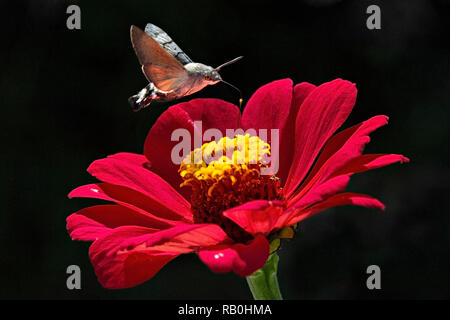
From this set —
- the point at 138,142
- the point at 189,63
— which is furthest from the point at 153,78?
the point at 138,142

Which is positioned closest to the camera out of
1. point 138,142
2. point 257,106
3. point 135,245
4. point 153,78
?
point 135,245

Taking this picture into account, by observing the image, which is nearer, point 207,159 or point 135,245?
point 135,245

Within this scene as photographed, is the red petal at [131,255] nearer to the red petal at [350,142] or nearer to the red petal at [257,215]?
the red petal at [257,215]

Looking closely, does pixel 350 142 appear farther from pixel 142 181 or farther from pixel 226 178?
pixel 142 181

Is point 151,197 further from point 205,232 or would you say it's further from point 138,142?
point 138,142

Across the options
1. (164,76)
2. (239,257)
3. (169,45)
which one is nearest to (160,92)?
(164,76)

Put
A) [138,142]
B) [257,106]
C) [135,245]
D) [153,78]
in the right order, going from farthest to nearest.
A: 1. [138,142]
2. [257,106]
3. [153,78]
4. [135,245]
